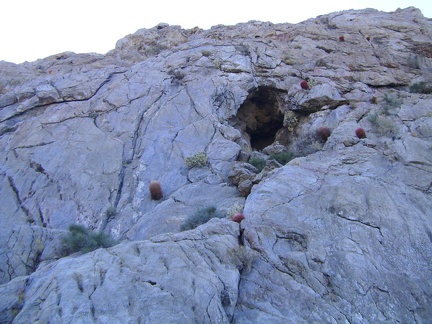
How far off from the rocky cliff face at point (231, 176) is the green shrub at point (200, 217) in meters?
0.34

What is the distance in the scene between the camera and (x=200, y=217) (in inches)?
436

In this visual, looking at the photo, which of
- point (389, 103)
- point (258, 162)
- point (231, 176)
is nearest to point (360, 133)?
point (389, 103)

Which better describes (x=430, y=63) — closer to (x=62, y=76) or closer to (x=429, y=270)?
(x=429, y=270)

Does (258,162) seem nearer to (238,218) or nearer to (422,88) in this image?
(238,218)

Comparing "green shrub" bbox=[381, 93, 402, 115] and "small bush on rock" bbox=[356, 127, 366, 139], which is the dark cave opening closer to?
"green shrub" bbox=[381, 93, 402, 115]

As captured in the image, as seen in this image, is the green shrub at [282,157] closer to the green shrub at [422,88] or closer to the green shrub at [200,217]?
the green shrub at [200,217]

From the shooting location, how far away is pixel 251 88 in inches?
750

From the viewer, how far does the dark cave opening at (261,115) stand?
19.3 metres

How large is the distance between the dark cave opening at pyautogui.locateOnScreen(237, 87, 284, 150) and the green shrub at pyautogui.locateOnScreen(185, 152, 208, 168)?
192 inches

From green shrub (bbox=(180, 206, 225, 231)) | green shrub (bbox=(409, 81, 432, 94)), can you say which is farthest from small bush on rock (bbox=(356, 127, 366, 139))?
green shrub (bbox=(180, 206, 225, 231))

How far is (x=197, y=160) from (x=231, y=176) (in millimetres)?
1936

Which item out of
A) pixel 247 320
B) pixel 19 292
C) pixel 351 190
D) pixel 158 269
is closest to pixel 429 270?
pixel 351 190

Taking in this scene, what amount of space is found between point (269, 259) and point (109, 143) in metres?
10.4

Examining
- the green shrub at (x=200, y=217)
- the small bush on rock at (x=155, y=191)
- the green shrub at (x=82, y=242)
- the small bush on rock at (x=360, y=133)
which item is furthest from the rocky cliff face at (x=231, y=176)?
the green shrub at (x=82, y=242)
